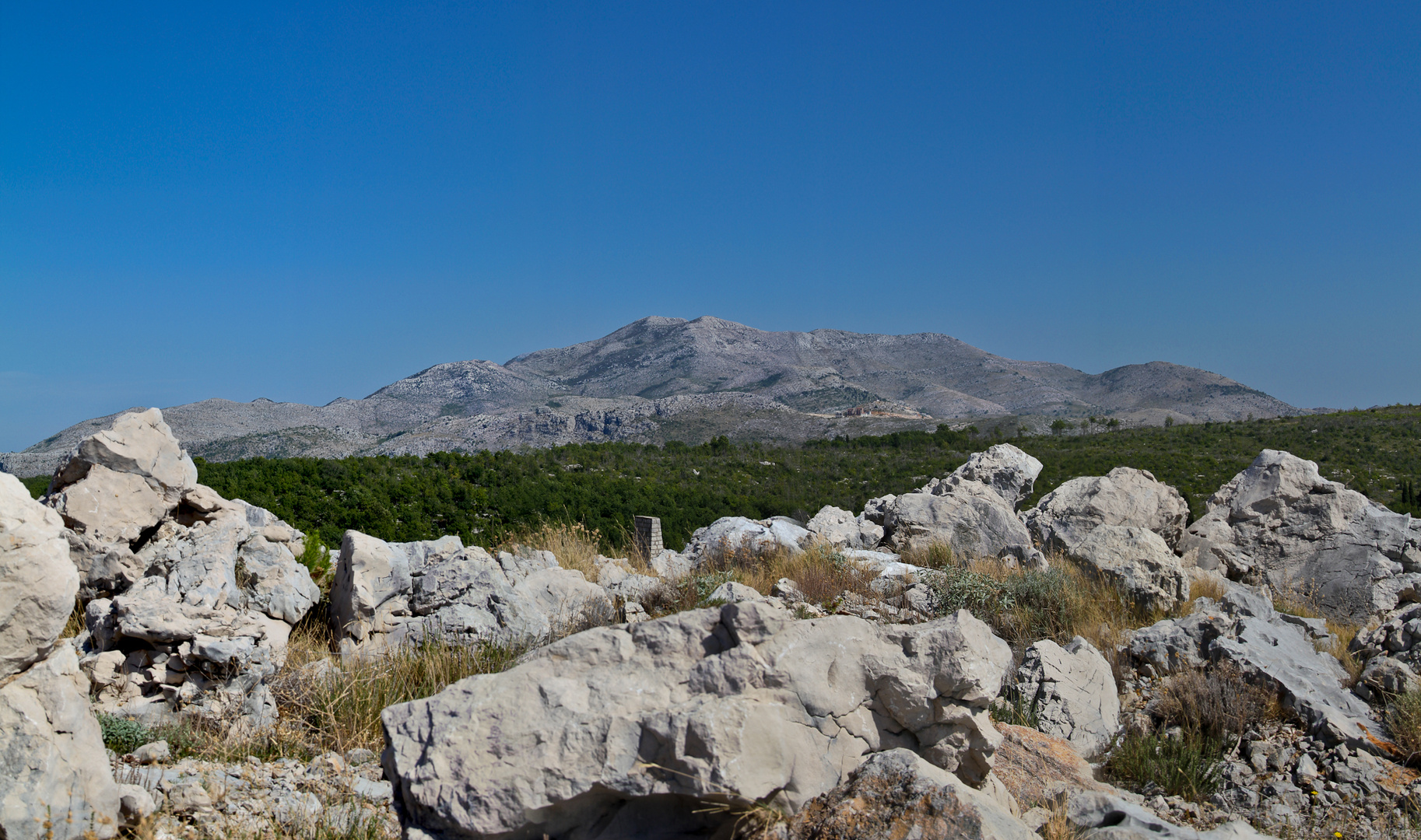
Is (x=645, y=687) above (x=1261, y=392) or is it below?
below

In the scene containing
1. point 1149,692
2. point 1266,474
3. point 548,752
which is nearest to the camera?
point 548,752

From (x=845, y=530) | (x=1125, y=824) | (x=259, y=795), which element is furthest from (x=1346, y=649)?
(x=259, y=795)

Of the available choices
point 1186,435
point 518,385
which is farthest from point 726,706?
point 518,385

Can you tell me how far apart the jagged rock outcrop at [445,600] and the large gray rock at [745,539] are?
3214 mm

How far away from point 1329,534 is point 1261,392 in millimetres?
129543

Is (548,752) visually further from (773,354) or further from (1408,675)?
(773,354)

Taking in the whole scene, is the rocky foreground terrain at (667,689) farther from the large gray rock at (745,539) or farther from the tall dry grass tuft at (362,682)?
the large gray rock at (745,539)

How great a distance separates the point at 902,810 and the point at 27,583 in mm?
3423

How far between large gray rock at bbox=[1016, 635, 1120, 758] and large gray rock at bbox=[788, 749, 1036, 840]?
96.5 inches

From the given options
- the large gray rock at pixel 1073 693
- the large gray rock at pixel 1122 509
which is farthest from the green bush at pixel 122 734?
the large gray rock at pixel 1122 509

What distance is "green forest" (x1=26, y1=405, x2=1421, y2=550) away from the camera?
53.4 feet

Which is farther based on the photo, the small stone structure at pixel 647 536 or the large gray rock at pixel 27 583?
the small stone structure at pixel 647 536

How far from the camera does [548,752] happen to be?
10.1ft

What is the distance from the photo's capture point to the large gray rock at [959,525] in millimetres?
10500
